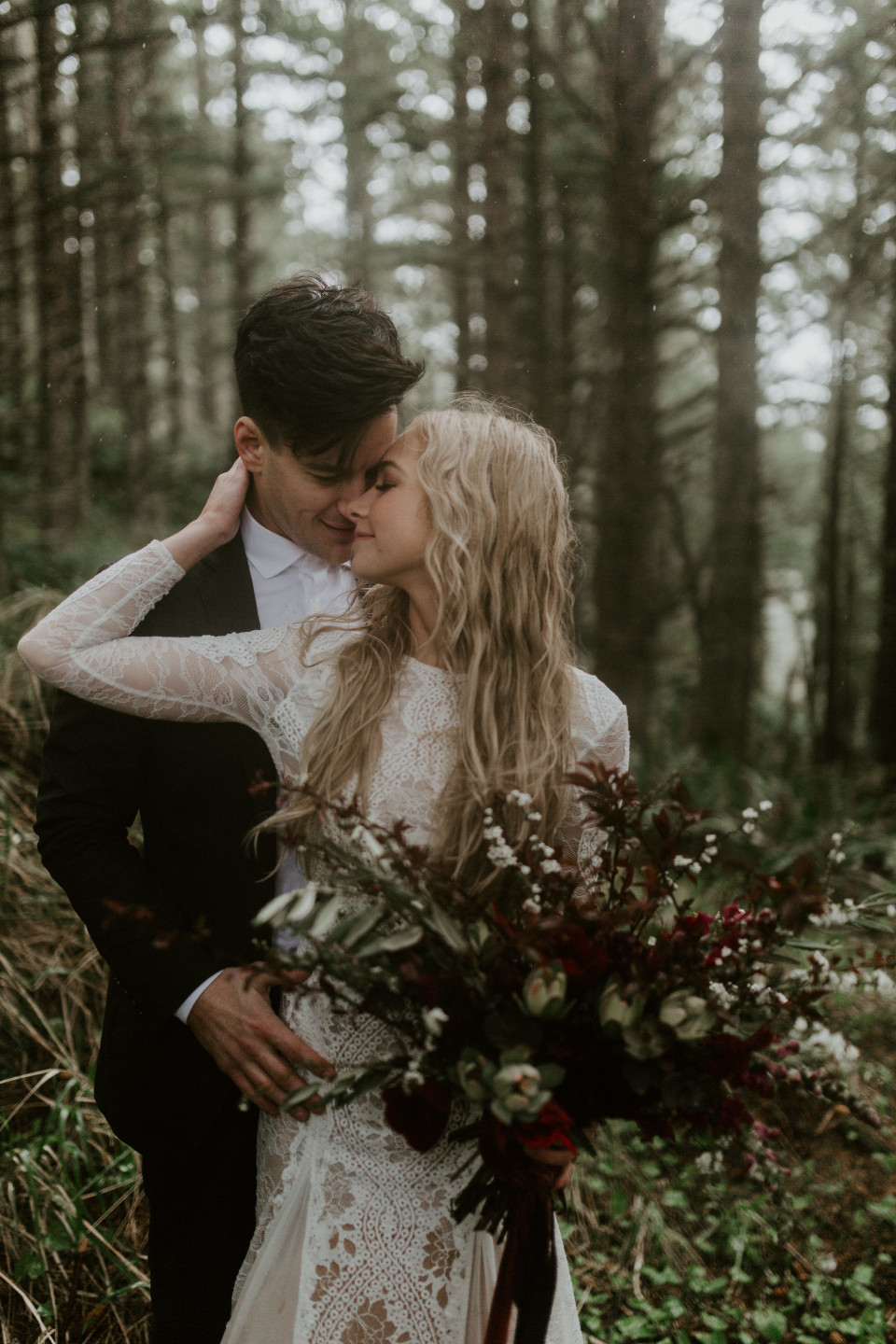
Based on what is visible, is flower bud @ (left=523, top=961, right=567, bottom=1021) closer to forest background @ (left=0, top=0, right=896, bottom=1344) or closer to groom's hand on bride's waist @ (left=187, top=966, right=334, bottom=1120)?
groom's hand on bride's waist @ (left=187, top=966, right=334, bottom=1120)

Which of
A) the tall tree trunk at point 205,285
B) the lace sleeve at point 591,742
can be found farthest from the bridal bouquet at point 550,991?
the tall tree trunk at point 205,285

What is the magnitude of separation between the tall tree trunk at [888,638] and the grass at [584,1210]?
4.65 meters

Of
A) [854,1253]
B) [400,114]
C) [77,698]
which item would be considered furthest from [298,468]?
[400,114]

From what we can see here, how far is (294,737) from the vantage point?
69.6 inches

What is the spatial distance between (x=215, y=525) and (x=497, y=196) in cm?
682

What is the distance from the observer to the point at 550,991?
46.9 inches

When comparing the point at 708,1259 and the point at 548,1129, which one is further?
the point at 708,1259

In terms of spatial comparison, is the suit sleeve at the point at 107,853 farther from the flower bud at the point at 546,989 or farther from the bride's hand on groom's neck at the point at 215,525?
the flower bud at the point at 546,989

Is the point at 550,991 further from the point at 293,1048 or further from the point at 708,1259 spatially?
the point at 708,1259

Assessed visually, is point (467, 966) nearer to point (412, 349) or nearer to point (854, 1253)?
point (854, 1253)

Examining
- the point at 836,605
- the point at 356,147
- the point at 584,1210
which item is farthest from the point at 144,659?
the point at 356,147

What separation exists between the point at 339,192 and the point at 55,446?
36.9 feet

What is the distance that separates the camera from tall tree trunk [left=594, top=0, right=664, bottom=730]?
270 inches

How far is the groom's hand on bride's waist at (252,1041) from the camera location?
1.63 metres
